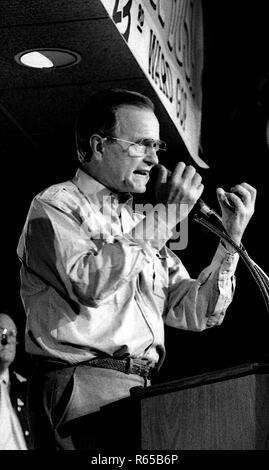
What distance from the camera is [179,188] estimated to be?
2.41 meters

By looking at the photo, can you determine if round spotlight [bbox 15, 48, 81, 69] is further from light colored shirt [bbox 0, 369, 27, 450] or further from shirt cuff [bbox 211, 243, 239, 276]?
light colored shirt [bbox 0, 369, 27, 450]

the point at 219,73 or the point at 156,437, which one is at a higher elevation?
the point at 219,73

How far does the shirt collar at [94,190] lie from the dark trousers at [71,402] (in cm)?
53

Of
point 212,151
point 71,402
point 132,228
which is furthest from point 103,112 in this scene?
point 212,151

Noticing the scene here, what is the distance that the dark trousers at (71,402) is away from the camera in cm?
232

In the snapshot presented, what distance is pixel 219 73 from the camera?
4434 mm

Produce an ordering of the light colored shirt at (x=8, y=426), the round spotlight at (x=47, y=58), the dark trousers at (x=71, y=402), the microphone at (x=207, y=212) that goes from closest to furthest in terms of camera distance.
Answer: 1. the dark trousers at (x=71, y=402)
2. the microphone at (x=207, y=212)
3. the round spotlight at (x=47, y=58)
4. the light colored shirt at (x=8, y=426)

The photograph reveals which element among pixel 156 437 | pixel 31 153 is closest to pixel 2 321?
pixel 31 153

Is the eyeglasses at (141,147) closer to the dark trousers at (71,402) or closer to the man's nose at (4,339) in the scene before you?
the dark trousers at (71,402)

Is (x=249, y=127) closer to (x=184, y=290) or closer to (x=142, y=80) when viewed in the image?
(x=142, y=80)

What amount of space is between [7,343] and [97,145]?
6.10 feet

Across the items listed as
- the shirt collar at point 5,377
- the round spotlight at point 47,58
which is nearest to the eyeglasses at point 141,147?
the round spotlight at point 47,58
